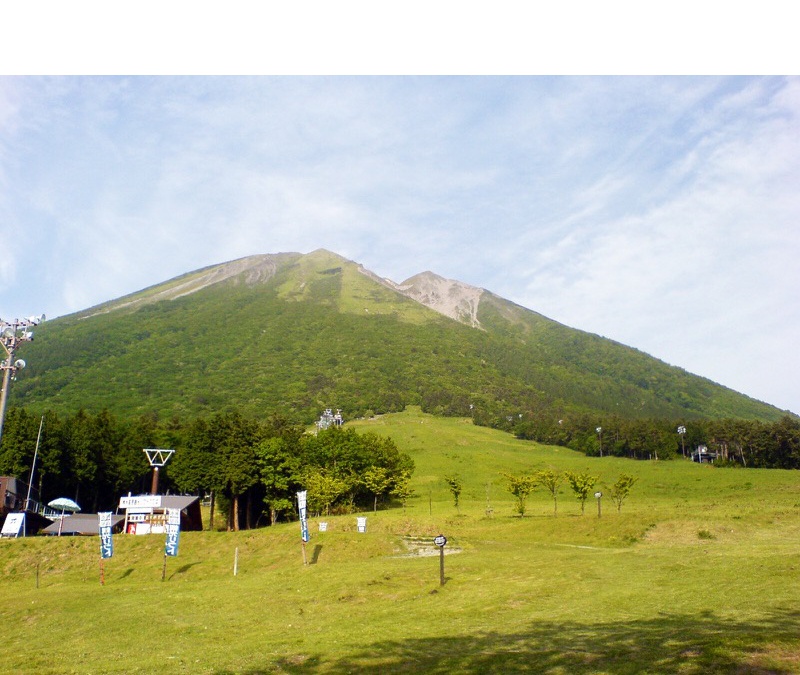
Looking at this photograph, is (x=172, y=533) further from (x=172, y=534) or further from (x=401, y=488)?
(x=401, y=488)

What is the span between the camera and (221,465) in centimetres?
5975

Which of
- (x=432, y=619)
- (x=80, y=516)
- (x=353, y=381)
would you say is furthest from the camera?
(x=353, y=381)

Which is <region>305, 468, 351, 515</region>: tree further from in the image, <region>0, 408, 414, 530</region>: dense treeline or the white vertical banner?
the white vertical banner

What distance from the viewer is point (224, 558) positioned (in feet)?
120

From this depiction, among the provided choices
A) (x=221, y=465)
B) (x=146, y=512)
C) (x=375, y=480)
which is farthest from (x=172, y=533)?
(x=375, y=480)

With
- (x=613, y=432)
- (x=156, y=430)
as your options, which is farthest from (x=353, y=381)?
(x=156, y=430)

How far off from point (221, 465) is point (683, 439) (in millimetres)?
105819

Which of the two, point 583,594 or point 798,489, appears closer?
point 583,594

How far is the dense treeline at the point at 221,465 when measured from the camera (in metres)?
59.0

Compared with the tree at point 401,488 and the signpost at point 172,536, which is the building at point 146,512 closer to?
the signpost at point 172,536

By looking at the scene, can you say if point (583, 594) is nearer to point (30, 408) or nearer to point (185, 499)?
point (185, 499)

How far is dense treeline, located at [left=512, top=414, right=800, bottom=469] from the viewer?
351 feet

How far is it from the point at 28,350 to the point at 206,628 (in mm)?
173866

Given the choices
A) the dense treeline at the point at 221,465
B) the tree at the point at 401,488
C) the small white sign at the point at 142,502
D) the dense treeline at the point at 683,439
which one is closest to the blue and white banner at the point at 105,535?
the small white sign at the point at 142,502
